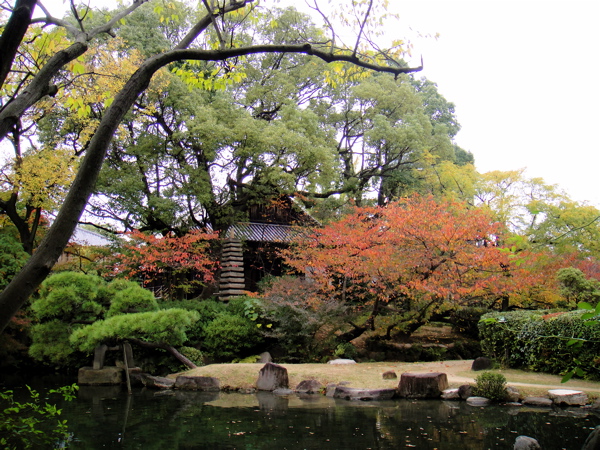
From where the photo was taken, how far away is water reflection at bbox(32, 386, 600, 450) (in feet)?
17.7

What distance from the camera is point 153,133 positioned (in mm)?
16312

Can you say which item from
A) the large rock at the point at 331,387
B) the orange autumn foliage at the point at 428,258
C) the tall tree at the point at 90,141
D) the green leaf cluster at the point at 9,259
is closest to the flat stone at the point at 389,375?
the large rock at the point at 331,387

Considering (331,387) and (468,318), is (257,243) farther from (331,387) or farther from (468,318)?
(331,387)

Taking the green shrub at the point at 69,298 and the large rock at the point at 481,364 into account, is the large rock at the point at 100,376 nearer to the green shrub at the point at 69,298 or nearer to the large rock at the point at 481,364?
the green shrub at the point at 69,298

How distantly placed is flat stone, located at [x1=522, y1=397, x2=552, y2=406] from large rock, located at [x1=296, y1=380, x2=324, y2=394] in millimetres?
3583

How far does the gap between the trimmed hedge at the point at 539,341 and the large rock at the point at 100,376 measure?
25.7 feet

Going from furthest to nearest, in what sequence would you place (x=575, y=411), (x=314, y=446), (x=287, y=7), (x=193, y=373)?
(x=287, y=7) → (x=193, y=373) → (x=575, y=411) → (x=314, y=446)

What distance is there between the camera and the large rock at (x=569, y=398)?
7332mm

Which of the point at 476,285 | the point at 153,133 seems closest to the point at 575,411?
the point at 476,285

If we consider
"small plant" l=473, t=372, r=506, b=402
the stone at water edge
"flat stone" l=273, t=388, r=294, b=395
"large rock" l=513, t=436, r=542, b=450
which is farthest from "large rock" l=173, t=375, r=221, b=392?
the stone at water edge

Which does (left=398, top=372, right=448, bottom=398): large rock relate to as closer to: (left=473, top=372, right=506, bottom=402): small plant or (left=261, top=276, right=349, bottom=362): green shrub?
(left=473, top=372, right=506, bottom=402): small plant

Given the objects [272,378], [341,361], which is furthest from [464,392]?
[341,361]

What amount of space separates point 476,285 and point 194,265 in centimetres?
786

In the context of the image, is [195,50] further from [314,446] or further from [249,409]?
[249,409]
